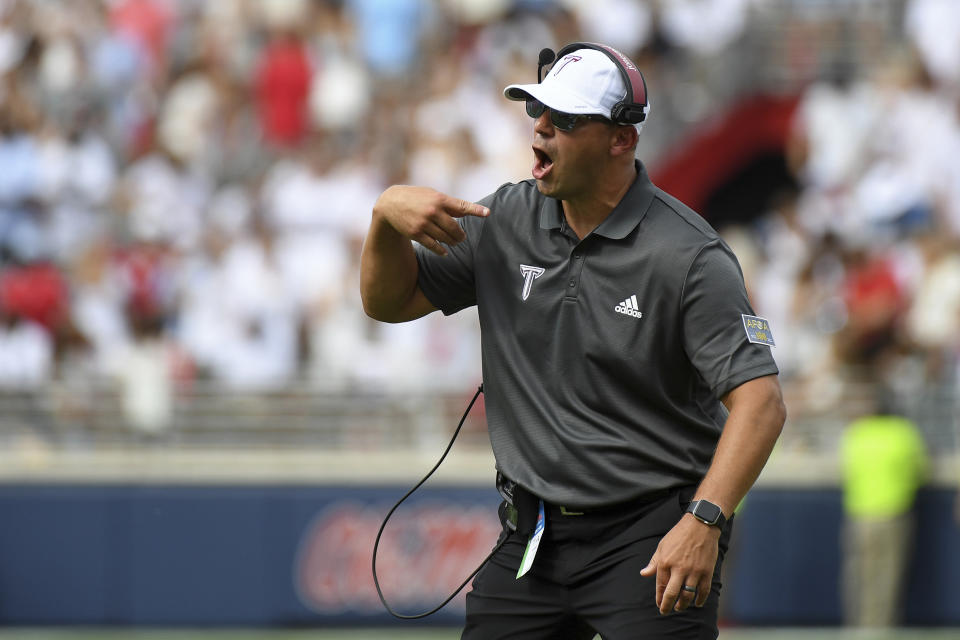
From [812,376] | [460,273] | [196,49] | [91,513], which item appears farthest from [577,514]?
[196,49]

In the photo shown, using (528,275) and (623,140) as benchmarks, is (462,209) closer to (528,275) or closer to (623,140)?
(528,275)

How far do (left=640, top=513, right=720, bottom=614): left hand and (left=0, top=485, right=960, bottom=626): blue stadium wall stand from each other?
7.72 m

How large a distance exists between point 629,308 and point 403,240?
677 mm

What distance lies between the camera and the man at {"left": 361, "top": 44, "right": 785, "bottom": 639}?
163 inches

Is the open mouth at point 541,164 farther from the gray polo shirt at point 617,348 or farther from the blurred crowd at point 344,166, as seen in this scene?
the blurred crowd at point 344,166

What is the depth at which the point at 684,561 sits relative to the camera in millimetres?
3961

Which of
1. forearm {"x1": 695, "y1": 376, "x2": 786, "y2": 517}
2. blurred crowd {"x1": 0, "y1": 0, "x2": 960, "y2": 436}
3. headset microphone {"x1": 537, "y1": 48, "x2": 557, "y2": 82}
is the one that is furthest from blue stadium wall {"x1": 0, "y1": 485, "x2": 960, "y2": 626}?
forearm {"x1": 695, "y1": 376, "x2": 786, "y2": 517}

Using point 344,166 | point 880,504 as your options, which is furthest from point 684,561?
point 344,166

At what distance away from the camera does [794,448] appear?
11789 mm

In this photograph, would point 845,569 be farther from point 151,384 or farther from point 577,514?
point 577,514

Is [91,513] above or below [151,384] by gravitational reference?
below

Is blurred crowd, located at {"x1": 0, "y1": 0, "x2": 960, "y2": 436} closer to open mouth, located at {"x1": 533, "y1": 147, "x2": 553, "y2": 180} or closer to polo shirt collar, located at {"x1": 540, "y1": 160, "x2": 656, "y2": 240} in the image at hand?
A: polo shirt collar, located at {"x1": 540, "y1": 160, "x2": 656, "y2": 240}

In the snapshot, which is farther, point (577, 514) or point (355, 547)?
point (355, 547)

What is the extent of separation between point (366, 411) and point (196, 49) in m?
5.26
